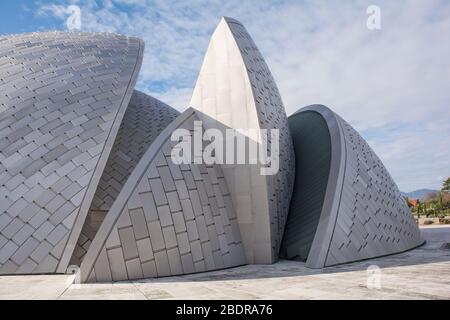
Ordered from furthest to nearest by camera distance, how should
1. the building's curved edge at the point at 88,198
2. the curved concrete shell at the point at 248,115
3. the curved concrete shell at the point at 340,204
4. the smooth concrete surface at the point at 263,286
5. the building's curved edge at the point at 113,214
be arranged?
the curved concrete shell at the point at 248,115 < the curved concrete shell at the point at 340,204 < the building's curved edge at the point at 88,198 < the building's curved edge at the point at 113,214 < the smooth concrete surface at the point at 263,286

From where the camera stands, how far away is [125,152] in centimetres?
1488

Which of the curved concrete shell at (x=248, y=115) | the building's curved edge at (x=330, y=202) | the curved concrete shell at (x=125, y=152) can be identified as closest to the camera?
the building's curved edge at (x=330, y=202)

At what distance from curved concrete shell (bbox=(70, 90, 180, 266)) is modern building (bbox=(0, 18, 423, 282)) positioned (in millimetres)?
65

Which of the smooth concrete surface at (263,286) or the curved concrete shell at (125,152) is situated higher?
the curved concrete shell at (125,152)

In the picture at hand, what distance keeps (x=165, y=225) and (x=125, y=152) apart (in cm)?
582

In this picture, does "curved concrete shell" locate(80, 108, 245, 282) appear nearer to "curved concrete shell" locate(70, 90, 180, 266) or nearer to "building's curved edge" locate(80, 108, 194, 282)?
"building's curved edge" locate(80, 108, 194, 282)

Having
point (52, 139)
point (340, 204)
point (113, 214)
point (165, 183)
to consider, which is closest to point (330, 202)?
point (340, 204)

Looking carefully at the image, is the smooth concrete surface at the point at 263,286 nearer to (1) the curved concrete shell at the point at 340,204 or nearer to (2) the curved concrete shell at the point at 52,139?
(2) the curved concrete shell at the point at 52,139

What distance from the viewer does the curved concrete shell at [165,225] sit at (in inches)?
357

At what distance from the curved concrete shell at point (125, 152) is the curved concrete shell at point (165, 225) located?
6.92ft

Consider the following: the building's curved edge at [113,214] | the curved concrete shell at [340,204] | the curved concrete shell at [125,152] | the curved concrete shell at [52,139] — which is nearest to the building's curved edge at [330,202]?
the curved concrete shell at [340,204]

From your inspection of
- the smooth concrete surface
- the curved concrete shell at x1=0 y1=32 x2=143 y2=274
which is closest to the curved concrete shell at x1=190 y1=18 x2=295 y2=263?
the smooth concrete surface

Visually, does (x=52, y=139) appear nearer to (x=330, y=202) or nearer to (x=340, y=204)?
(x=330, y=202)
